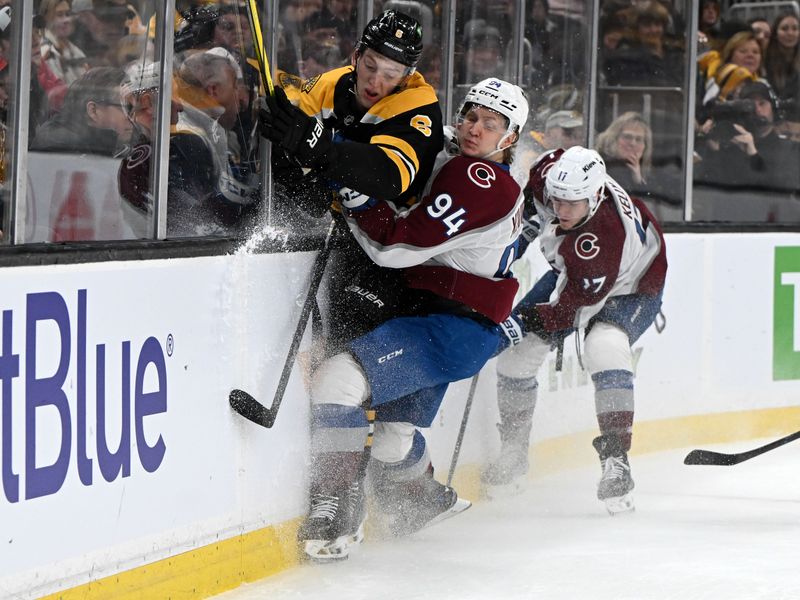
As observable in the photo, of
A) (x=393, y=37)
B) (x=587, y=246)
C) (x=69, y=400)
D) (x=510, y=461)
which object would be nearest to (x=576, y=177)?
(x=587, y=246)

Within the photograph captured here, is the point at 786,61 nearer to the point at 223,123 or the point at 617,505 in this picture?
the point at 617,505

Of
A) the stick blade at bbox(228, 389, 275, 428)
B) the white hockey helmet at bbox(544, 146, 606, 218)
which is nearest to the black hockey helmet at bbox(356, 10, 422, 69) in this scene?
the stick blade at bbox(228, 389, 275, 428)

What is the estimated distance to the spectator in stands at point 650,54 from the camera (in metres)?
6.18

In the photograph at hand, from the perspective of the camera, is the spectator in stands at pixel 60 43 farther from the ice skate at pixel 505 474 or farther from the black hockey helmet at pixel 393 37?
the ice skate at pixel 505 474

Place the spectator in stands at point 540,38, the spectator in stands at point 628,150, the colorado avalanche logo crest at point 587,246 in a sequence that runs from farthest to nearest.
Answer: the spectator in stands at point 628,150 < the spectator in stands at point 540,38 < the colorado avalanche logo crest at point 587,246

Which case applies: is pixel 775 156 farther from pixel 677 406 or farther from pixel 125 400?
pixel 125 400

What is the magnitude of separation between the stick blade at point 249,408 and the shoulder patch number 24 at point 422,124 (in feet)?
2.68

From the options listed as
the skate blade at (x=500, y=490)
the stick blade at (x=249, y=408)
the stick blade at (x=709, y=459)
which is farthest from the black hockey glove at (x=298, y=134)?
the stick blade at (x=709, y=459)

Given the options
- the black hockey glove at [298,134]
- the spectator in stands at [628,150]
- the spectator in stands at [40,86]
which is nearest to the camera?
the spectator in stands at [40,86]

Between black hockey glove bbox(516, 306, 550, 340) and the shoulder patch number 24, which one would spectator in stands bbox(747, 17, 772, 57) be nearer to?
black hockey glove bbox(516, 306, 550, 340)

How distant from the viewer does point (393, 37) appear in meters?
3.69

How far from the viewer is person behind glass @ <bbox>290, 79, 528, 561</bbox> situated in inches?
152

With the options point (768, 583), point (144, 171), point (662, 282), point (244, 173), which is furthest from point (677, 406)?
point (144, 171)

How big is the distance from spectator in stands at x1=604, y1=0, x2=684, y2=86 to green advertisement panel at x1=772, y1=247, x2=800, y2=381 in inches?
36.4
